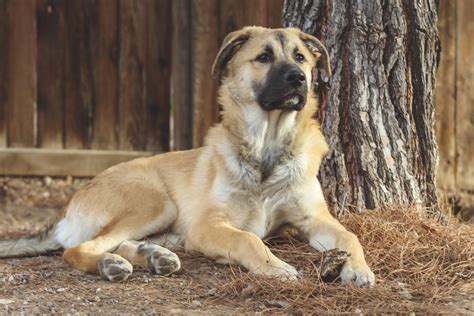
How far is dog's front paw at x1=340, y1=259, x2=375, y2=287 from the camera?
422 centimetres

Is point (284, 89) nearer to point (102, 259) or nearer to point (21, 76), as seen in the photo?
point (102, 259)

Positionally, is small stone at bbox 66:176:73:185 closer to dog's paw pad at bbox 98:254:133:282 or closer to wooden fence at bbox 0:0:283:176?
wooden fence at bbox 0:0:283:176

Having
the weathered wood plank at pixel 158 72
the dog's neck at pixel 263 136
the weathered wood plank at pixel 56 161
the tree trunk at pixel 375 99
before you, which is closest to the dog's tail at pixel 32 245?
the dog's neck at pixel 263 136

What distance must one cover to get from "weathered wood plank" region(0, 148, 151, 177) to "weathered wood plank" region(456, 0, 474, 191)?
3044 mm

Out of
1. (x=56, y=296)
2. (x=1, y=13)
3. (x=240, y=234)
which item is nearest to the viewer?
(x=56, y=296)

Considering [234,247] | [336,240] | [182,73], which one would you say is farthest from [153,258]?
[182,73]

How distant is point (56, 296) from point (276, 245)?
1456 millimetres

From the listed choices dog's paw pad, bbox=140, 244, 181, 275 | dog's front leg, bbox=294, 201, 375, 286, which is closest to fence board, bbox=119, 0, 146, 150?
dog's front leg, bbox=294, 201, 375, 286

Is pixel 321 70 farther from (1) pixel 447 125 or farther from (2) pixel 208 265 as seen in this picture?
(1) pixel 447 125

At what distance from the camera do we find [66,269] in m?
4.84

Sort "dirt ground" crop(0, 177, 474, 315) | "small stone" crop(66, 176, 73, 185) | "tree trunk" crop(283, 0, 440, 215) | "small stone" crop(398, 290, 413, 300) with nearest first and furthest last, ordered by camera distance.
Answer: "dirt ground" crop(0, 177, 474, 315) < "small stone" crop(398, 290, 413, 300) < "tree trunk" crop(283, 0, 440, 215) < "small stone" crop(66, 176, 73, 185)

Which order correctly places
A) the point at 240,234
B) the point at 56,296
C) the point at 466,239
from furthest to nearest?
the point at 466,239 → the point at 240,234 → the point at 56,296

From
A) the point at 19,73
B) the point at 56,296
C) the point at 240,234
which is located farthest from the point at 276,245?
the point at 19,73

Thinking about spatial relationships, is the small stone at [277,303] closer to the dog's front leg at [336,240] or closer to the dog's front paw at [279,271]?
the dog's front paw at [279,271]
